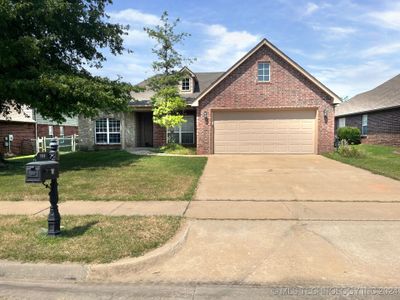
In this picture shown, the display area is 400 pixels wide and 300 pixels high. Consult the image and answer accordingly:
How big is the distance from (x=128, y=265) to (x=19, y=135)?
24.2 meters

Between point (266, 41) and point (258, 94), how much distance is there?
2.83 m

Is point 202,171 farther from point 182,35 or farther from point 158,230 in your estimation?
point 182,35

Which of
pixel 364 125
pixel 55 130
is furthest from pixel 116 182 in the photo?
pixel 55 130

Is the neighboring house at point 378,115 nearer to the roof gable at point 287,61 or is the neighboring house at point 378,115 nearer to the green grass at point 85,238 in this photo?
the roof gable at point 287,61

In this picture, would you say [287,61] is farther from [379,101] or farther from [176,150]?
[379,101]

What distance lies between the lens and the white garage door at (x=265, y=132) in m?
19.8

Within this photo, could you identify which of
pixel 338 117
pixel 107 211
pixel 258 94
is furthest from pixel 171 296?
pixel 338 117

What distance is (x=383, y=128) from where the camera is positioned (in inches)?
947

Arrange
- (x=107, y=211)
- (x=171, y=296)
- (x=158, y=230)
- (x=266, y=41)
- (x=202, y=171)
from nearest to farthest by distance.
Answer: (x=171, y=296) < (x=158, y=230) < (x=107, y=211) < (x=202, y=171) < (x=266, y=41)

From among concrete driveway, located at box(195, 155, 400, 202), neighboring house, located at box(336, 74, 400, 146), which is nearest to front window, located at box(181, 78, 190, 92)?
concrete driveway, located at box(195, 155, 400, 202)

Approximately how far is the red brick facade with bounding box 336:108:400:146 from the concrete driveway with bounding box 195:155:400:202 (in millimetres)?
9950

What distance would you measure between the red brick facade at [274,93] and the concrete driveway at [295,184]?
214 inches

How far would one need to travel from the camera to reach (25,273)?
4.43 metres

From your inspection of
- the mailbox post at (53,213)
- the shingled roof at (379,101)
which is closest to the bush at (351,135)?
the shingled roof at (379,101)
